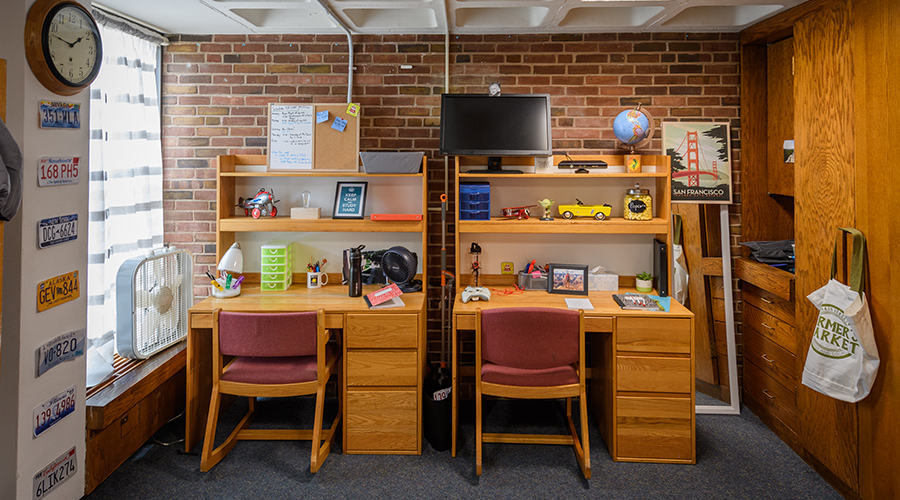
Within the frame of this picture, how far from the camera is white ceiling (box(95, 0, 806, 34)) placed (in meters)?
2.70

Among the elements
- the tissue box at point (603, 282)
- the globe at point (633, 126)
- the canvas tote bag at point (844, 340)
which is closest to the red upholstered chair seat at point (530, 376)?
the tissue box at point (603, 282)

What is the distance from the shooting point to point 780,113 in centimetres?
302

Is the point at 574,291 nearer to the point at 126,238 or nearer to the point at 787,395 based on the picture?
the point at 787,395

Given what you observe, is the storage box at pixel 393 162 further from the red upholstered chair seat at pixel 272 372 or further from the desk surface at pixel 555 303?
the red upholstered chair seat at pixel 272 372

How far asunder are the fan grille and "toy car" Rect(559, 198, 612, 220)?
2.24m

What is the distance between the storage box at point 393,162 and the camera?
2.93m

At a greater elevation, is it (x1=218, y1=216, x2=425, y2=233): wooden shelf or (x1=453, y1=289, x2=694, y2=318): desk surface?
(x1=218, y1=216, x2=425, y2=233): wooden shelf

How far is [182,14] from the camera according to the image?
2.87 metres

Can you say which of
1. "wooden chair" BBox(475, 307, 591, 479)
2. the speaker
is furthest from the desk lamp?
the speaker

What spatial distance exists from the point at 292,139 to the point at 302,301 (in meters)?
0.99

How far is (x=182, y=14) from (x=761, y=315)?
149 inches

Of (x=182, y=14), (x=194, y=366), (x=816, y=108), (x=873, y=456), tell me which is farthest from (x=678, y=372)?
(x=182, y=14)

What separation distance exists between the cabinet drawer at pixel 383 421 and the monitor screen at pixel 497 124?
141 cm

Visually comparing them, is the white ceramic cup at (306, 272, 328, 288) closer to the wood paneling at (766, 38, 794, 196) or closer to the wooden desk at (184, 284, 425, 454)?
the wooden desk at (184, 284, 425, 454)
